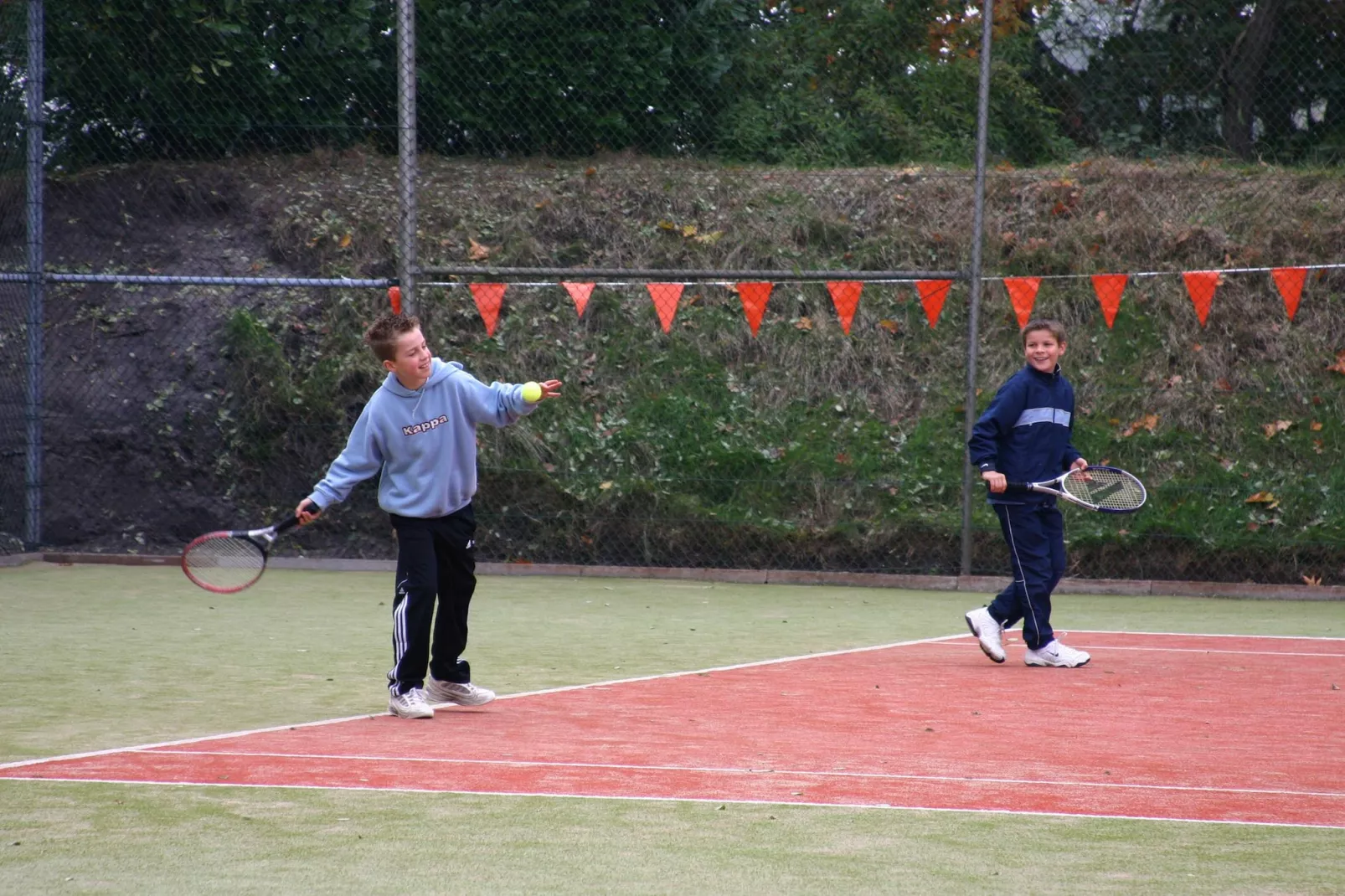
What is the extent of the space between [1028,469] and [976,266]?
13.0 ft

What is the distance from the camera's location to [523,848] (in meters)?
3.64

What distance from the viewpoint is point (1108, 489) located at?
7.36 meters

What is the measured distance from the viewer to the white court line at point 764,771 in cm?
440

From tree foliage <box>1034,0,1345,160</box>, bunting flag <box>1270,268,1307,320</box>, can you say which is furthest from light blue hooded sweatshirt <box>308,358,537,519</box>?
tree foliage <box>1034,0,1345,160</box>

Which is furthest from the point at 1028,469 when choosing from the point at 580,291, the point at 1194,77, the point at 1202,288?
the point at 1194,77

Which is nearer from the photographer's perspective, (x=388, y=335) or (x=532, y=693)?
(x=388, y=335)

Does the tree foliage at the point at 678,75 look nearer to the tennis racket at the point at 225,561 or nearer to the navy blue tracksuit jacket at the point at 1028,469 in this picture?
the navy blue tracksuit jacket at the point at 1028,469

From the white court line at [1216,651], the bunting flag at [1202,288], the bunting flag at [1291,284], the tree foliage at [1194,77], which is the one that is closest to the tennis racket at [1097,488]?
the white court line at [1216,651]

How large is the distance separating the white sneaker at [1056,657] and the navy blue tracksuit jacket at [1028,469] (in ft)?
0.11

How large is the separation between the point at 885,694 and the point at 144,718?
8.80 ft

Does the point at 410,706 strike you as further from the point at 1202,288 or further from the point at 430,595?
the point at 1202,288

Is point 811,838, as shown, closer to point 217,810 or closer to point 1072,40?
point 217,810

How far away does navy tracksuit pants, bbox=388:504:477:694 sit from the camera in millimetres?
5672

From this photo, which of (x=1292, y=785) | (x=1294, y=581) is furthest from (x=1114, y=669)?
(x=1294, y=581)
